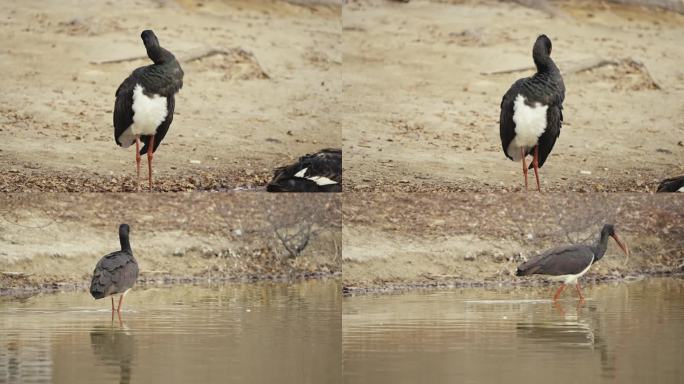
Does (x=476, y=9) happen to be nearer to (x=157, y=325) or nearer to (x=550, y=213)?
(x=550, y=213)

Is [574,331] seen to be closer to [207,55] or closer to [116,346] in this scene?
[116,346]

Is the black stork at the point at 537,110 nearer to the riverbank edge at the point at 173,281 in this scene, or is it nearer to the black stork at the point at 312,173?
the black stork at the point at 312,173

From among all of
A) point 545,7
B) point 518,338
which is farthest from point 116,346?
point 545,7

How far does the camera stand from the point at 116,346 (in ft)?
28.2

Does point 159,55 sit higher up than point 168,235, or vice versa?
point 159,55

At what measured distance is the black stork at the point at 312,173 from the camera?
14484 mm

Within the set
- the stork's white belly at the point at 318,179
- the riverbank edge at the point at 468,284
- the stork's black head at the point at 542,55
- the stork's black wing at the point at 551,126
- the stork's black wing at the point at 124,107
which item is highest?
the stork's black head at the point at 542,55

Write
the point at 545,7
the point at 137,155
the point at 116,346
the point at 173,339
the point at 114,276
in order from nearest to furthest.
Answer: the point at 116,346
the point at 173,339
the point at 114,276
the point at 137,155
the point at 545,7

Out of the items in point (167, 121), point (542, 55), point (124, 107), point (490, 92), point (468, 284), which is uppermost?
point (490, 92)

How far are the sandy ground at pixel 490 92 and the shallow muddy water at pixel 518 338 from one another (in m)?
2.30

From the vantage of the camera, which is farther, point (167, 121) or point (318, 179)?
point (318, 179)

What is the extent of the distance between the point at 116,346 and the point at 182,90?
6748mm

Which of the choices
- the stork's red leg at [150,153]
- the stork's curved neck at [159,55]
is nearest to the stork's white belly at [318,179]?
the stork's red leg at [150,153]

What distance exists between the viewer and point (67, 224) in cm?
1455
